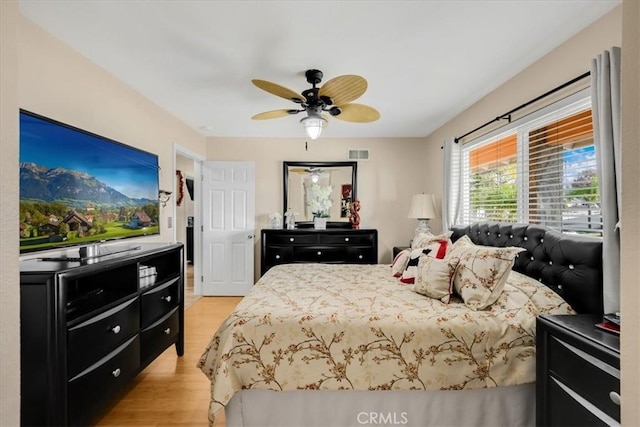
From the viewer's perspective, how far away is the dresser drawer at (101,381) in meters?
1.58

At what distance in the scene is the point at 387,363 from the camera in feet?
5.20

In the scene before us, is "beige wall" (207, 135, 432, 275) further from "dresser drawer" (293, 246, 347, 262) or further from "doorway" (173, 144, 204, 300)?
"dresser drawer" (293, 246, 347, 262)

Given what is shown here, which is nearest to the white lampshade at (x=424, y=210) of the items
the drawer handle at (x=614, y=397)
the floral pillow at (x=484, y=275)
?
the floral pillow at (x=484, y=275)

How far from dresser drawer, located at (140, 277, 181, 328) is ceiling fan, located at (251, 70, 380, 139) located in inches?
64.8

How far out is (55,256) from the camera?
6.34ft

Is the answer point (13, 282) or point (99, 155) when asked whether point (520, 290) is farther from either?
point (99, 155)

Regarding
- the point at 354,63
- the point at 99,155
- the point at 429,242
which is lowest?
the point at 429,242

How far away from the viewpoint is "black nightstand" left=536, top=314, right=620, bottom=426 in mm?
1173

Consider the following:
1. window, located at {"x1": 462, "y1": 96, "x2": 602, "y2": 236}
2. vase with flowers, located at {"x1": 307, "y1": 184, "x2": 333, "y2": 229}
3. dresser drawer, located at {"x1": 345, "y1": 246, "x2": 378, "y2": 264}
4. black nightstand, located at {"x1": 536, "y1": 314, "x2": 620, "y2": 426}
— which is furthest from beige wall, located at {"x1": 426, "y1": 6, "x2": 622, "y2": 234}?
vase with flowers, located at {"x1": 307, "y1": 184, "x2": 333, "y2": 229}

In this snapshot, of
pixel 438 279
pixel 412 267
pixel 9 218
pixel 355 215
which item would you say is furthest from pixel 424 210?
pixel 9 218

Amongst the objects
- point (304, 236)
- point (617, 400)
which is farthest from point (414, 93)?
point (617, 400)

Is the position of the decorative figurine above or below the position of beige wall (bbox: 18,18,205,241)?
below

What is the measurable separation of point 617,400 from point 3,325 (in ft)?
6.06

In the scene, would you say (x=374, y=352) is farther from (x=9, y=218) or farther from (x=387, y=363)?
(x=9, y=218)
